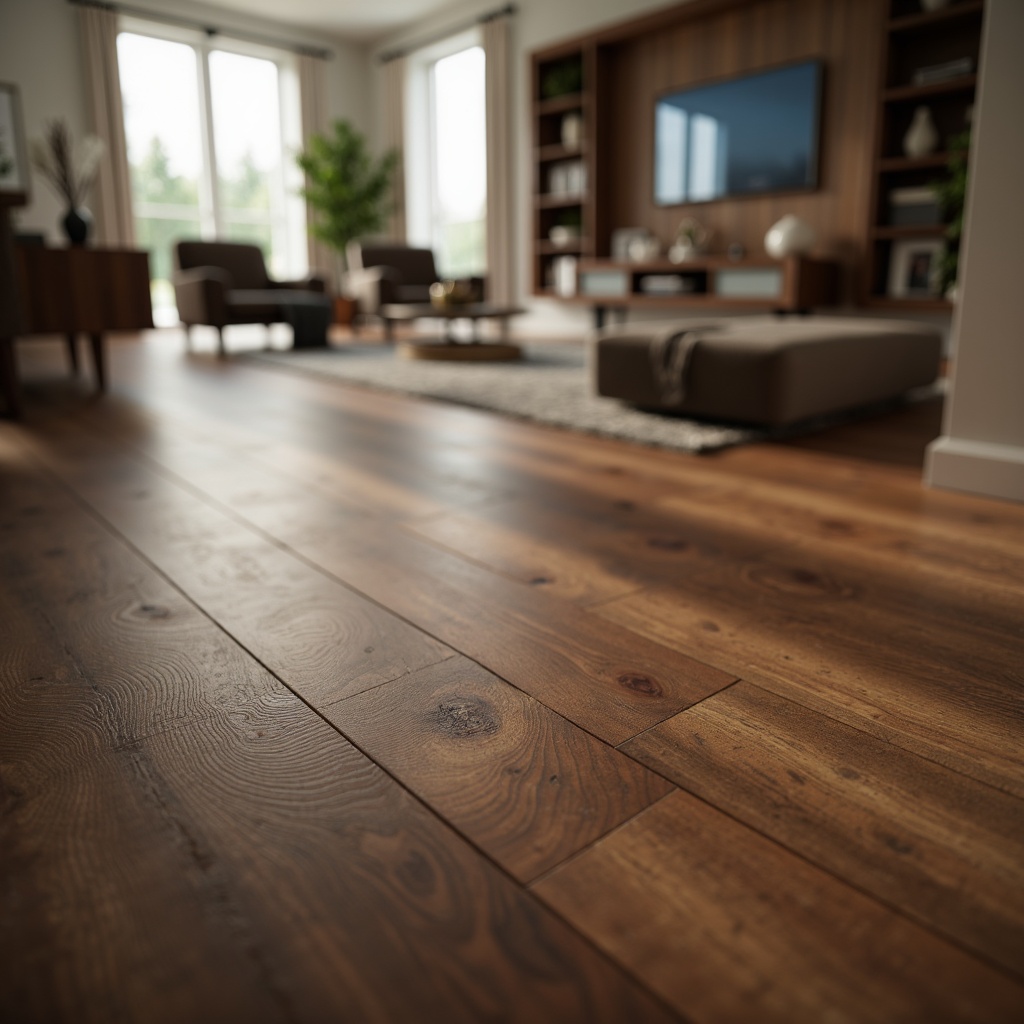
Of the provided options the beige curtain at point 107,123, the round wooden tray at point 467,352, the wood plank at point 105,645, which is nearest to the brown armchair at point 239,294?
the round wooden tray at point 467,352

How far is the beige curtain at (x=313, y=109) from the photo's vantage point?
7771 mm

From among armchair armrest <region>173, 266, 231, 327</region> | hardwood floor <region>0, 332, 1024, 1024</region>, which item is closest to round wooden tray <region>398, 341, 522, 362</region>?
armchair armrest <region>173, 266, 231, 327</region>

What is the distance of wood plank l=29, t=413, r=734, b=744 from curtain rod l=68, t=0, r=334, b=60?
664cm

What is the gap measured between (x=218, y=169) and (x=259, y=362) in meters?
3.97

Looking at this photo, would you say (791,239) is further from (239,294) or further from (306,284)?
(239,294)

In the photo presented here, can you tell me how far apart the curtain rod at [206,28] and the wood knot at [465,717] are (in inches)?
303

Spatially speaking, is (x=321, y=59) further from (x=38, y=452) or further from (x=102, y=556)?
(x=102, y=556)

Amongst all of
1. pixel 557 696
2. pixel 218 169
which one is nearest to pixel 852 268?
pixel 557 696

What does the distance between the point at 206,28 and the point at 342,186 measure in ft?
5.44

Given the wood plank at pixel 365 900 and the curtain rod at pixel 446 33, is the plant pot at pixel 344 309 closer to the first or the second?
the curtain rod at pixel 446 33

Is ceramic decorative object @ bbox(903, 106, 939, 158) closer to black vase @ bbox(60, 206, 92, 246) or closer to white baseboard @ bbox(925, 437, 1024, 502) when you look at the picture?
white baseboard @ bbox(925, 437, 1024, 502)

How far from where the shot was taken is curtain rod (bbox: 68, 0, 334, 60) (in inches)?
257

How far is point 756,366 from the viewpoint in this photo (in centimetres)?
228

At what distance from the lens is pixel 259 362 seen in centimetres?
453
